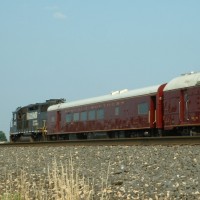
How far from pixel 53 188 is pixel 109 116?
17269mm

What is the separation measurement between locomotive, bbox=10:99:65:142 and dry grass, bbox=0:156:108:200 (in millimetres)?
24624

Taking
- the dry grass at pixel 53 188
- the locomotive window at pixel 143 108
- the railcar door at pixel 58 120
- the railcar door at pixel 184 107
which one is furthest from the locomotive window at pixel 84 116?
the dry grass at pixel 53 188

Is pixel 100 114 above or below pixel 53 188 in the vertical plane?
above

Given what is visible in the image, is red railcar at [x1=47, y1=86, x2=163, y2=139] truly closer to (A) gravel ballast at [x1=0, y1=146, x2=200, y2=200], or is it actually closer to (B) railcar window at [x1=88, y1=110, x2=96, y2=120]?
(B) railcar window at [x1=88, y1=110, x2=96, y2=120]

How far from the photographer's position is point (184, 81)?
754 inches

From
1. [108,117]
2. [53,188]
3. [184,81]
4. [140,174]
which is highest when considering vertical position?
[184,81]

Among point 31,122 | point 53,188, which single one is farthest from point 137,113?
point 53,188

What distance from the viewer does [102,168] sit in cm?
960

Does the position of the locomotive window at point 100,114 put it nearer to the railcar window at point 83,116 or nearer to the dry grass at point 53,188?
the railcar window at point 83,116

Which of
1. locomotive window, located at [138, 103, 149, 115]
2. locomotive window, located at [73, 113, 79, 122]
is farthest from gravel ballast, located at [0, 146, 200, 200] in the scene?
locomotive window, located at [73, 113, 79, 122]

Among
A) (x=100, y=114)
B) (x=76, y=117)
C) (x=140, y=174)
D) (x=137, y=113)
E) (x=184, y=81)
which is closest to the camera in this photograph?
(x=140, y=174)

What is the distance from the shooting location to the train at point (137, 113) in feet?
61.6

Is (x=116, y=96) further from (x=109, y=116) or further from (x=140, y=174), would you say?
(x=140, y=174)

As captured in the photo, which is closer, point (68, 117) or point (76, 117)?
point (76, 117)
